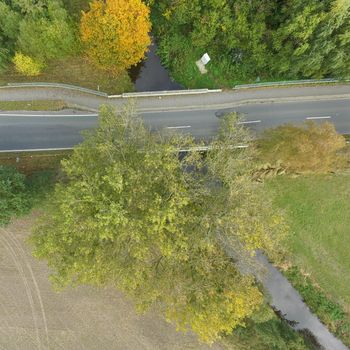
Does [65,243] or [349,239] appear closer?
[65,243]

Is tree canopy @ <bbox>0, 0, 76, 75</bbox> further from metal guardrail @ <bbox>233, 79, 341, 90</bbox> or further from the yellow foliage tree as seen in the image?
metal guardrail @ <bbox>233, 79, 341, 90</bbox>

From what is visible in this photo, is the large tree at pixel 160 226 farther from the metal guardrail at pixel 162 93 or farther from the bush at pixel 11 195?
the metal guardrail at pixel 162 93

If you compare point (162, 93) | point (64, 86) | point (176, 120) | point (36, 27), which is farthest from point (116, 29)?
point (176, 120)

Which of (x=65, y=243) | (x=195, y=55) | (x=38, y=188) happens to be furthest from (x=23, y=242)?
(x=195, y=55)

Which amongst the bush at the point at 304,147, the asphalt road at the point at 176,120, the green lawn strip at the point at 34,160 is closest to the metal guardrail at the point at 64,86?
the asphalt road at the point at 176,120

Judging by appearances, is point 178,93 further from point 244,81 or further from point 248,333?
point 248,333

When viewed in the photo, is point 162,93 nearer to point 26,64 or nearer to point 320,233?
point 26,64

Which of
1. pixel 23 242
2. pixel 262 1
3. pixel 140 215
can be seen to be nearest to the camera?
pixel 140 215
